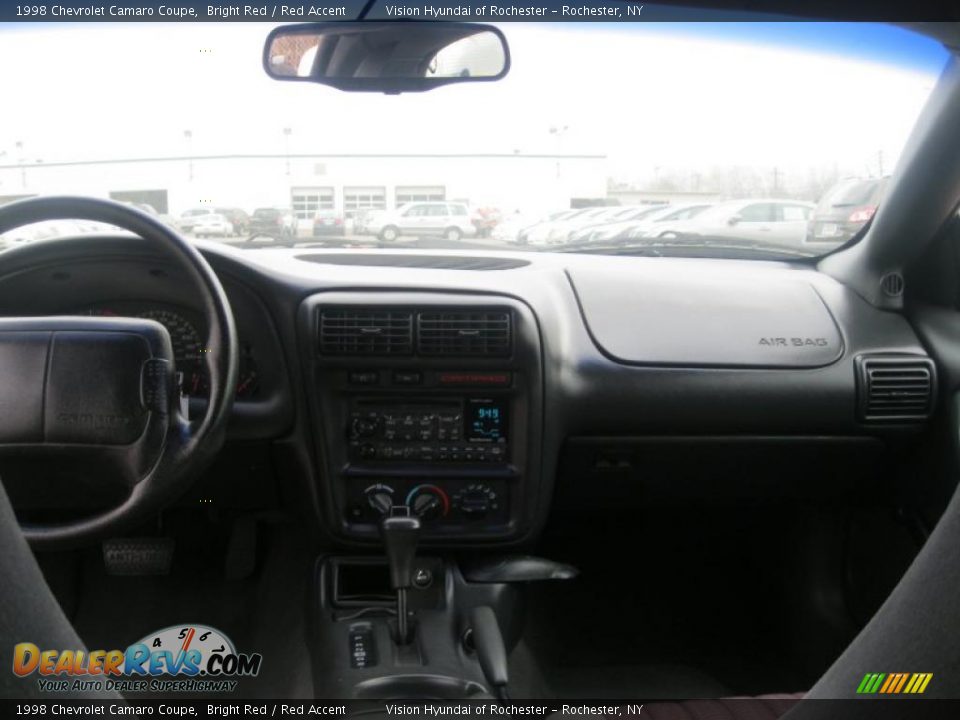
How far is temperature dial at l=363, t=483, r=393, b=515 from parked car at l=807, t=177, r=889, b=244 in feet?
5.94

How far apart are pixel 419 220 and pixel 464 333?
0.48 m

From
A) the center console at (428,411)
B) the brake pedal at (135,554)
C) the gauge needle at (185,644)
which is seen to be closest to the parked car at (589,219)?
the center console at (428,411)

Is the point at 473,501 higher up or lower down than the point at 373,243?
lower down

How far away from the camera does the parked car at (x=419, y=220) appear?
10.5 ft

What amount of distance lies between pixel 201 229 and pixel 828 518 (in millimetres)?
2547

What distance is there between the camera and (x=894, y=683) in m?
0.86

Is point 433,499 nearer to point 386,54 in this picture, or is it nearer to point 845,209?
point 386,54

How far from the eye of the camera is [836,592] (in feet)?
11.9

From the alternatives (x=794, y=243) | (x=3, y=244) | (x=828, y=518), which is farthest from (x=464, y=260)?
(x=828, y=518)

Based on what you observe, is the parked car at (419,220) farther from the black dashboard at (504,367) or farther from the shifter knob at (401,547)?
the shifter knob at (401,547)

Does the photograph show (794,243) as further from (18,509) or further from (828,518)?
(18,509)

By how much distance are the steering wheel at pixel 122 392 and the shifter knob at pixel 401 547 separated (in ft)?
2.74

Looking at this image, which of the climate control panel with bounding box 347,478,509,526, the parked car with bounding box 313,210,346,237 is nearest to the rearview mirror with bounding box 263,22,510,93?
the parked car with bounding box 313,210,346,237

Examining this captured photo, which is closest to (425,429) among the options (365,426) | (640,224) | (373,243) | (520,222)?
(365,426)
